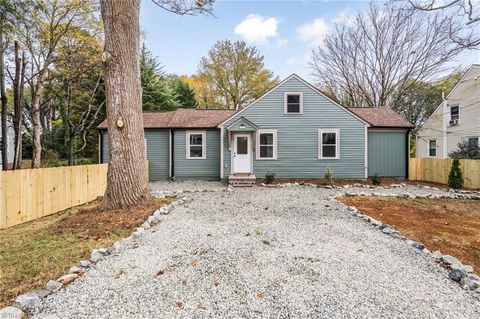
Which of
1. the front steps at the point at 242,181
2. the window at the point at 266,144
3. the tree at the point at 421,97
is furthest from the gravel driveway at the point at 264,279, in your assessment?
the tree at the point at 421,97

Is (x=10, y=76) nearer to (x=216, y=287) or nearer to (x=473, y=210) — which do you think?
(x=216, y=287)

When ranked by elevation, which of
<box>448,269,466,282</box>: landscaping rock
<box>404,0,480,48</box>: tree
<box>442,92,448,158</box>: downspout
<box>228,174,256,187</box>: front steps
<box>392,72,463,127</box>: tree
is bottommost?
<box>448,269,466,282</box>: landscaping rock

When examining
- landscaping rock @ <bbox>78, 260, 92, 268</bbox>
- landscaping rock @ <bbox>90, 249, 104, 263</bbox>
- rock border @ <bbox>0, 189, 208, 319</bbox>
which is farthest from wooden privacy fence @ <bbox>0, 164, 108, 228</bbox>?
landscaping rock @ <bbox>78, 260, 92, 268</bbox>

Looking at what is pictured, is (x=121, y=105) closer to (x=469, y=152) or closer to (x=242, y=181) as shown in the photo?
(x=242, y=181)

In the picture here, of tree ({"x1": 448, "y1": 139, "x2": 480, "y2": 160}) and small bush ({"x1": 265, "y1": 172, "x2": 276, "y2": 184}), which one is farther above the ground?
tree ({"x1": 448, "y1": 139, "x2": 480, "y2": 160})

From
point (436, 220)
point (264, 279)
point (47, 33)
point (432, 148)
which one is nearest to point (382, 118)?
point (432, 148)

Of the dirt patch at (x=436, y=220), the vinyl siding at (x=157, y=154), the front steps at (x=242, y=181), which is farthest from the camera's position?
the vinyl siding at (x=157, y=154)

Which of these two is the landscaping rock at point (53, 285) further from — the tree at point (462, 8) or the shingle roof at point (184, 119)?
the shingle roof at point (184, 119)

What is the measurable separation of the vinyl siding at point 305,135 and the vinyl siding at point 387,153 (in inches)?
40.5

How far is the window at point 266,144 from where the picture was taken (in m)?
12.1

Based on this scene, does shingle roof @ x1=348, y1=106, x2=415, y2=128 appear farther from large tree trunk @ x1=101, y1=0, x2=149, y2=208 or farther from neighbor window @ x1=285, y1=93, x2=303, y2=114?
large tree trunk @ x1=101, y1=0, x2=149, y2=208

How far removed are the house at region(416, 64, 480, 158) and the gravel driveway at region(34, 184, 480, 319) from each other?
14.0 meters

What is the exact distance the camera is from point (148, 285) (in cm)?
276

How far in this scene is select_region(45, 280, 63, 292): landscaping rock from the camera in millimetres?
2607
